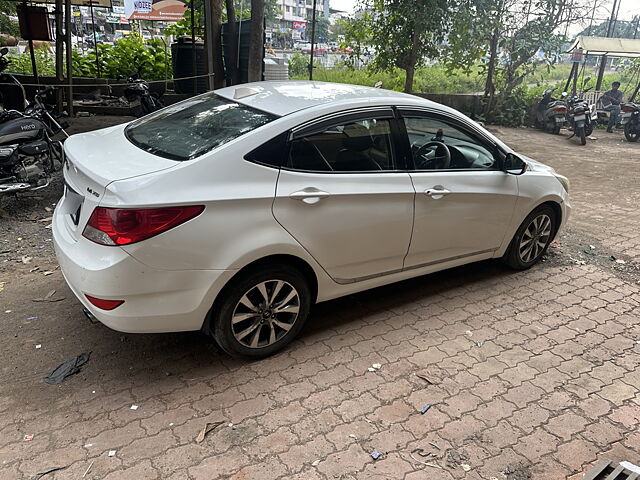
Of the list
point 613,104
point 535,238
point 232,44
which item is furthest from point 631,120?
point 535,238

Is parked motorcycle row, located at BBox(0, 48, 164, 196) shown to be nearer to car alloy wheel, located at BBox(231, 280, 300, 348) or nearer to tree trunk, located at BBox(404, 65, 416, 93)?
car alloy wheel, located at BBox(231, 280, 300, 348)

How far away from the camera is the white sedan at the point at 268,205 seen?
104 inches

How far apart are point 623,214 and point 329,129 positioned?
5.23 metres

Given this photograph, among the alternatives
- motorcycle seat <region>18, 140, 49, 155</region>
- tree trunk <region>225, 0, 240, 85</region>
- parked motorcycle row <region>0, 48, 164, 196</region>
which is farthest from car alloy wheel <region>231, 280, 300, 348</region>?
tree trunk <region>225, 0, 240, 85</region>

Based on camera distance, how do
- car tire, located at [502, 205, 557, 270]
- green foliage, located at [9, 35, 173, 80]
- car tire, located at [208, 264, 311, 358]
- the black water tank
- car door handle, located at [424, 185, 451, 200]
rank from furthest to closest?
green foliage, located at [9, 35, 173, 80], the black water tank, car tire, located at [502, 205, 557, 270], car door handle, located at [424, 185, 451, 200], car tire, located at [208, 264, 311, 358]

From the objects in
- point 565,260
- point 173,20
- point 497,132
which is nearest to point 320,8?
point 173,20

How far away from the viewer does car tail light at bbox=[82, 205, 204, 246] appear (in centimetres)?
255

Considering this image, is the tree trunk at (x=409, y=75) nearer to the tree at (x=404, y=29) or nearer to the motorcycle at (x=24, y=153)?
the tree at (x=404, y=29)

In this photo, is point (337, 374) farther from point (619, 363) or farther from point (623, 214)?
point (623, 214)

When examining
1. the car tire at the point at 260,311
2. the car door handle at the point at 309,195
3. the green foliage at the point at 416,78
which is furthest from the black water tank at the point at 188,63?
the car tire at the point at 260,311

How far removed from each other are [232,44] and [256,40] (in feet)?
4.44

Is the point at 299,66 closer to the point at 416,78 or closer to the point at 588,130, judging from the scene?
the point at 416,78

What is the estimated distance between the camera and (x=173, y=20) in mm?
13352

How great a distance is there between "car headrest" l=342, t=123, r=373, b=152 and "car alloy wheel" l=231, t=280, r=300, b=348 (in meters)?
1.01
